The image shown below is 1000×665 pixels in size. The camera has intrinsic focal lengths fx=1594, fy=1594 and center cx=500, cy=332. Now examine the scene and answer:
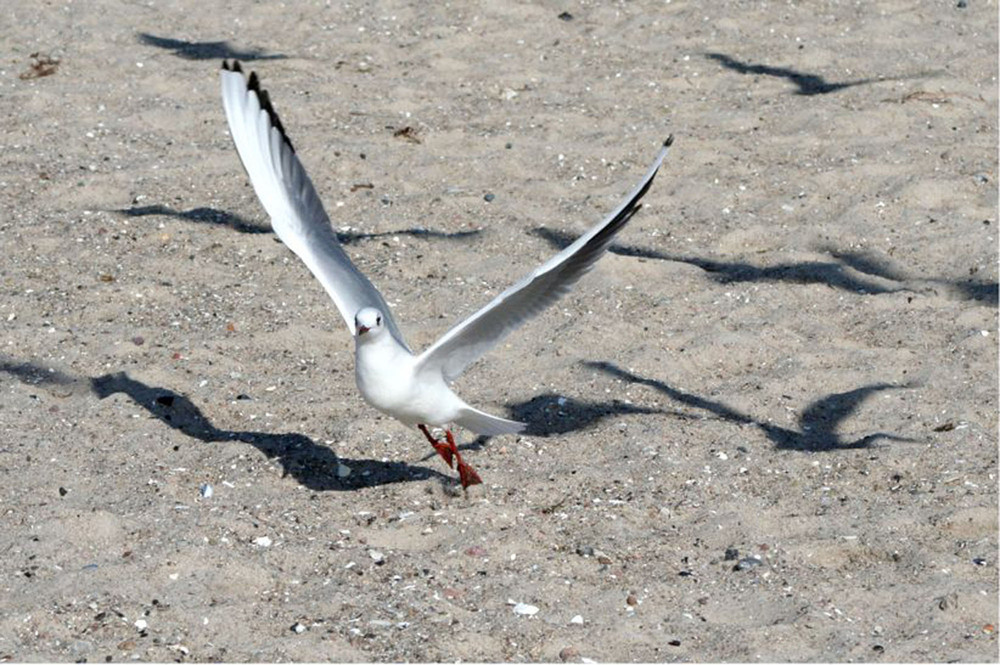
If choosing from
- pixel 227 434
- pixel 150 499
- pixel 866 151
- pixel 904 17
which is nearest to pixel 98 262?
pixel 227 434

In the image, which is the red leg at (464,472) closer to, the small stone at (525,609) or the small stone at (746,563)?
the small stone at (525,609)

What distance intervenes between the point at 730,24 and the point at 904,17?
A: 3.19 feet

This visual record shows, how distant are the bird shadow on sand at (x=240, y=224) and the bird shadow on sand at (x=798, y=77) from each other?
7.51ft

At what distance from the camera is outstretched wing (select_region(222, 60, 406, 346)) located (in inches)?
206

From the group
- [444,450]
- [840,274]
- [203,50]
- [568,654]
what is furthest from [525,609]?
[203,50]

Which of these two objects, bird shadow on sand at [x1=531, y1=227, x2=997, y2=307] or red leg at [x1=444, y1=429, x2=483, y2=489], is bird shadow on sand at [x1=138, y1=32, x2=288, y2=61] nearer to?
bird shadow on sand at [x1=531, y1=227, x2=997, y2=307]

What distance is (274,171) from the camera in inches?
212

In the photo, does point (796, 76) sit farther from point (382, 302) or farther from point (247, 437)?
point (247, 437)

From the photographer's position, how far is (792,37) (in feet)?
28.6

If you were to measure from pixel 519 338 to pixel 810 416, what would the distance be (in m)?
1.12

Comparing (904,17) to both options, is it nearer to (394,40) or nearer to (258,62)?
(394,40)

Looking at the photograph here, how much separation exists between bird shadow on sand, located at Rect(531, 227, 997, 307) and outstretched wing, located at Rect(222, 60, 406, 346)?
146 centimetres

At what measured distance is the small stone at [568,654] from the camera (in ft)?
12.7

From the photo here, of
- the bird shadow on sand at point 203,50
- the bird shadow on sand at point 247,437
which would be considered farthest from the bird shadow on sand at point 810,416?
the bird shadow on sand at point 203,50
